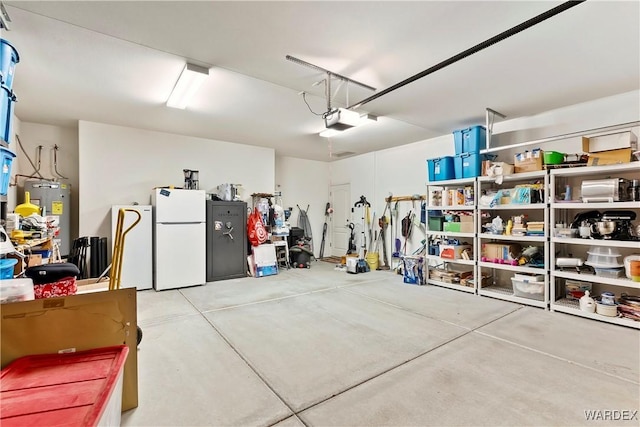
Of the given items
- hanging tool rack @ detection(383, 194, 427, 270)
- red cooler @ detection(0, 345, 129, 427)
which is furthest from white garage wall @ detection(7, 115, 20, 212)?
hanging tool rack @ detection(383, 194, 427, 270)

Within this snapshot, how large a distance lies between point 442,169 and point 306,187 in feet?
13.2

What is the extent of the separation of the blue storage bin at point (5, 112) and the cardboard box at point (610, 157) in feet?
19.1

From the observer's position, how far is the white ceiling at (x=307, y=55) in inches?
87.0

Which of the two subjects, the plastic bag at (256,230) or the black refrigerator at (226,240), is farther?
the plastic bag at (256,230)

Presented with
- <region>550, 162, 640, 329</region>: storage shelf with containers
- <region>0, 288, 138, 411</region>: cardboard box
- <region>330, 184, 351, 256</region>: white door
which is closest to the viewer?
<region>0, 288, 138, 411</region>: cardboard box

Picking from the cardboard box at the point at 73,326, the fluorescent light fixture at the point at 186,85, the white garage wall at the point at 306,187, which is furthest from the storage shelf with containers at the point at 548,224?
the cardboard box at the point at 73,326

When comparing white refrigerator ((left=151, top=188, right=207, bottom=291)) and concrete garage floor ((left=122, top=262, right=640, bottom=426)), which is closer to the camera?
concrete garage floor ((left=122, top=262, right=640, bottom=426))

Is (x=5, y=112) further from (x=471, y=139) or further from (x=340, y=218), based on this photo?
(x=340, y=218)

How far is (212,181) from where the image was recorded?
6141mm

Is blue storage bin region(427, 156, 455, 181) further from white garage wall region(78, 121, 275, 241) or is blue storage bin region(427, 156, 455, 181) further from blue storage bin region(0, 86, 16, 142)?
blue storage bin region(0, 86, 16, 142)

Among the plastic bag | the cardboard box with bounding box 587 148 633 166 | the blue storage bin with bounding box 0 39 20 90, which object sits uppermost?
the blue storage bin with bounding box 0 39 20 90

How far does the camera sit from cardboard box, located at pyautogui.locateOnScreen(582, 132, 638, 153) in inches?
130

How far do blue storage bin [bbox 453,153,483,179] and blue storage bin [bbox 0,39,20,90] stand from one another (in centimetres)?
537

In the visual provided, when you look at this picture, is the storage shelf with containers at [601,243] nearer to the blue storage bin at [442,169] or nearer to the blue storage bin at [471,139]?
the blue storage bin at [471,139]
